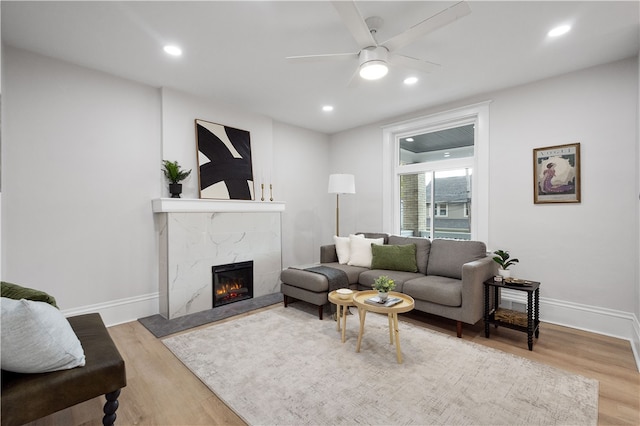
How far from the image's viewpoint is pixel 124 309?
3.42 metres

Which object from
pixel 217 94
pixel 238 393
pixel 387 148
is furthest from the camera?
pixel 387 148

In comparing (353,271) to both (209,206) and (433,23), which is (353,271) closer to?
(209,206)

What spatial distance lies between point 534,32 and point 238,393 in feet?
12.0

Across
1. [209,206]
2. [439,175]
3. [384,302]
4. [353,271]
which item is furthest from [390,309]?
[439,175]

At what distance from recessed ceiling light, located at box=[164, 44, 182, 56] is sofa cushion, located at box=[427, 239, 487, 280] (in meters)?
3.56

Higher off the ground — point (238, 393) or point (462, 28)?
point (462, 28)

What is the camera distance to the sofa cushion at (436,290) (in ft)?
9.71

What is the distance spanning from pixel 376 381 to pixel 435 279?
1598 millimetres

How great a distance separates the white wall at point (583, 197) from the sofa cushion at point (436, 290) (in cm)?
107

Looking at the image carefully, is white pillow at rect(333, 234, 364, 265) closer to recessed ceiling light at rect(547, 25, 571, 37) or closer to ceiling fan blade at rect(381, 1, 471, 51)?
ceiling fan blade at rect(381, 1, 471, 51)

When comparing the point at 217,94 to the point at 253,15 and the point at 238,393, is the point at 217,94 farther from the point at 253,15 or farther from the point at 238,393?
the point at 238,393

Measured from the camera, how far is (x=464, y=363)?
95.1 inches

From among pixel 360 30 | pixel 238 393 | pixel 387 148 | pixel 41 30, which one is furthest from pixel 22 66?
pixel 387 148

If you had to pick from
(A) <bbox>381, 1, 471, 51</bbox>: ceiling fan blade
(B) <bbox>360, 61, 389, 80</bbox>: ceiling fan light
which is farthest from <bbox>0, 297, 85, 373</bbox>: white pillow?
(A) <bbox>381, 1, 471, 51</bbox>: ceiling fan blade
